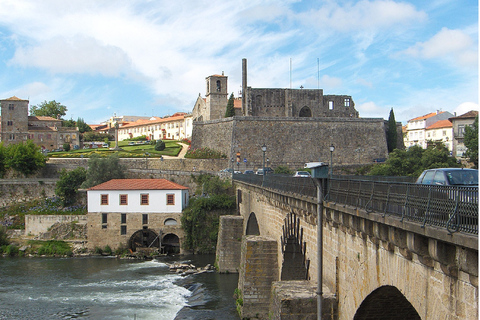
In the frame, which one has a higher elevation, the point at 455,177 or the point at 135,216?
the point at 455,177

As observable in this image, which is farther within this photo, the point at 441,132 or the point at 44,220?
the point at 441,132

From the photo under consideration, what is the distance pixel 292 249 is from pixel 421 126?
78.5 metres

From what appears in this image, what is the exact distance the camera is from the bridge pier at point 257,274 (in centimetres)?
2233

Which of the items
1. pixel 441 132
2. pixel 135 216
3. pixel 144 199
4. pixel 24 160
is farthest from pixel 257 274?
pixel 441 132

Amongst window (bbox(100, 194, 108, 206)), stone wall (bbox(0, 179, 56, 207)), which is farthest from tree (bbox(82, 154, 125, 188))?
window (bbox(100, 194, 108, 206))

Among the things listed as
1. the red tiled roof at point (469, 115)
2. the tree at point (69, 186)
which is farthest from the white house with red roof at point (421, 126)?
the tree at point (69, 186)

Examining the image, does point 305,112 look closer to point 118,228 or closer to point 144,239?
point 144,239

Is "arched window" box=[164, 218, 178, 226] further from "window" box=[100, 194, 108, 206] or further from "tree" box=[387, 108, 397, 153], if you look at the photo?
"tree" box=[387, 108, 397, 153]

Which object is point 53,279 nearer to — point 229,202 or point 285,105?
point 229,202

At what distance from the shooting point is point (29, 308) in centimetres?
2611

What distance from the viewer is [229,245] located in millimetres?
35062

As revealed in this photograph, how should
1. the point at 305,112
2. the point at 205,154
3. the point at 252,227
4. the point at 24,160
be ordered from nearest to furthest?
1. the point at 252,227
2. the point at 24,160
3. the point at 205,154
4. the point at 305,112

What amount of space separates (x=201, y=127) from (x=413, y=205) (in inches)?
2425

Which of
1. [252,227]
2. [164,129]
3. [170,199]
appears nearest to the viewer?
[252,227]
